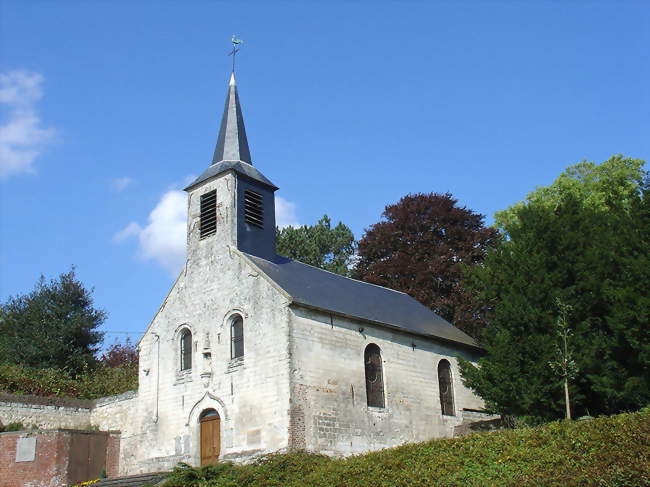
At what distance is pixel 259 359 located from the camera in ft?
66.9

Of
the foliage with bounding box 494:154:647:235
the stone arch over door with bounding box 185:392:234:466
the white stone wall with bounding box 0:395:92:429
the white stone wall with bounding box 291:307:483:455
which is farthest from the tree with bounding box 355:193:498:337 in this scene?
the white stone wall with bounding box 0:395:92:429

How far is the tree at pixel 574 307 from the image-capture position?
16.8 m

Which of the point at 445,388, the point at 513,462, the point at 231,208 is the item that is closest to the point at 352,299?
the point at 445,388

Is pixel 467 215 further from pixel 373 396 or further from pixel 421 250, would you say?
pixel 373 396

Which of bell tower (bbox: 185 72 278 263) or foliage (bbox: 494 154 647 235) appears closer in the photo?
bell tower (bbox: 185 72 278 263)

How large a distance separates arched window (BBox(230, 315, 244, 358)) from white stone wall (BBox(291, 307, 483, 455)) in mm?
2283

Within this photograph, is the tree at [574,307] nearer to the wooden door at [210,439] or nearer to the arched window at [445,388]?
the arched window at [445,388]

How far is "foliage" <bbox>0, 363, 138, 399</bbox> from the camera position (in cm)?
2505

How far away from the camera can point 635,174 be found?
102 ft

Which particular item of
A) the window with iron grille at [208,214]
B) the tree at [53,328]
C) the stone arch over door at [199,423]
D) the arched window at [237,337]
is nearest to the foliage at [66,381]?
the tree at [53,328]

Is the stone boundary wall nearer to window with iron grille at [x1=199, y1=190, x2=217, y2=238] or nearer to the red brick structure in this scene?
the red brick structure

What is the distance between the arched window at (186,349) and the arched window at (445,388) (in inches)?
353

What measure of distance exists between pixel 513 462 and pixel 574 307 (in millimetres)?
7510

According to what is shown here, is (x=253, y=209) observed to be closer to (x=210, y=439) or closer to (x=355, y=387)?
(x=355, y=387)
